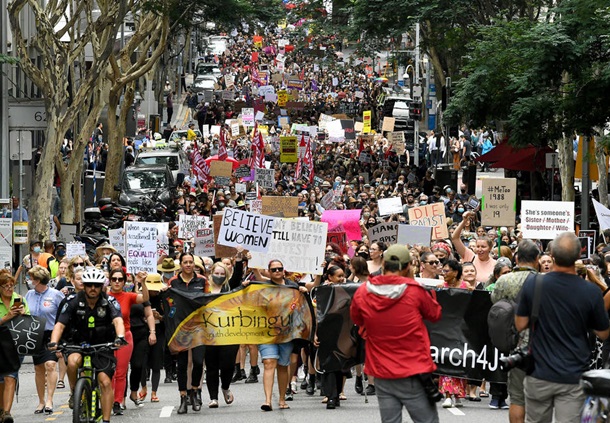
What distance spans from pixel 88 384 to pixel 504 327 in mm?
3819

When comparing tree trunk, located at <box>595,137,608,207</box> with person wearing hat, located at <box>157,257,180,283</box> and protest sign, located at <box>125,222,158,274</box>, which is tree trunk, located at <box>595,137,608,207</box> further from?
protest sign, located at <box>125,222,158,274</box>

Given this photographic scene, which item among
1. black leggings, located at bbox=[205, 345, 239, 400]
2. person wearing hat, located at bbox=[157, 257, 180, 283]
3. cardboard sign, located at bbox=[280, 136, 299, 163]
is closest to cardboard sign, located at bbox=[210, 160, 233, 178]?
cardboard sign, located at bbox=[280, 136, 299, 163]

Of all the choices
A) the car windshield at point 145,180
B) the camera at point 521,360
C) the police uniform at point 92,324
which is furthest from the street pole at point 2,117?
the camera at point 521,360

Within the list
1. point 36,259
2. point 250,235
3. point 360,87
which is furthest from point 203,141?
point 250,235

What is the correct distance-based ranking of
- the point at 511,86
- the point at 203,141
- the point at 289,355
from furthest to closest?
the point at 203,141 < the point at 511,86 < the point at 289,355

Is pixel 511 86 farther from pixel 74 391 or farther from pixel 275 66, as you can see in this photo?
pixel 275 66

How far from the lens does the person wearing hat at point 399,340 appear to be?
31.6 ft

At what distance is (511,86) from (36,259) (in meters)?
9.49

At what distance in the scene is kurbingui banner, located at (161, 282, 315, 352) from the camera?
1477 cm

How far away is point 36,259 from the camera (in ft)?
70.8

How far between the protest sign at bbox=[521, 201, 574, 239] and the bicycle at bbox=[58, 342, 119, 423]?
8620 millimetres

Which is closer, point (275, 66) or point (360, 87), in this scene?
point (360, 87)

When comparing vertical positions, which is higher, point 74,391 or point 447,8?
point 447,8

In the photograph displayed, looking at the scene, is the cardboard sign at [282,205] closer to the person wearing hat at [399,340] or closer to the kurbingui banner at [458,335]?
the kurbingui banner at [458,335]
